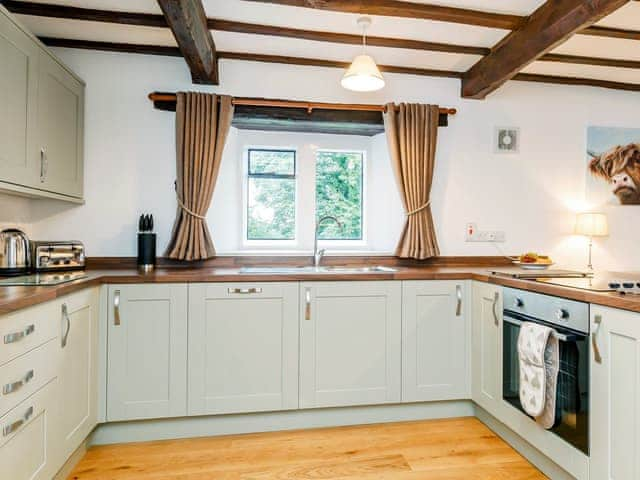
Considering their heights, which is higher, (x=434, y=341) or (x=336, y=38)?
(x=336, y=38)

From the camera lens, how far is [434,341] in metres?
2.40

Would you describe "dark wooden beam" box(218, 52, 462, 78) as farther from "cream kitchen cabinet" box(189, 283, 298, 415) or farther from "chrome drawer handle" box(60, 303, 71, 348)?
"chrome drawer handle" box(60, 303, 71, 348)

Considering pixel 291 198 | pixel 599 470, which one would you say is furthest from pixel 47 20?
pixel 599 470

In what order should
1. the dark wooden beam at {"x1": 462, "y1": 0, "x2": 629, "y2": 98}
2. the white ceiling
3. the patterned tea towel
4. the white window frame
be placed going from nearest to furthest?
1. the patterned tea towel
2. the dark wooden beam at {"x1": 462, "y1": 0, "x2": 629, "y2": 98}
3. the white ceiling
4. the white window frame

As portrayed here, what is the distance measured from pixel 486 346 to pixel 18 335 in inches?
87.5

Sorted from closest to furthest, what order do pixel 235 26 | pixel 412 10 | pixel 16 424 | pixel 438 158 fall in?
pixel 16 424 < pixel 412 10 < pixel 235 26 < pixel 438 158

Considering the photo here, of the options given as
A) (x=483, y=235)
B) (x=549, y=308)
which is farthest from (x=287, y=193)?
(x=549, y=308)

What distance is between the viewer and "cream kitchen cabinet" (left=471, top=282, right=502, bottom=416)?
2189 millimetres

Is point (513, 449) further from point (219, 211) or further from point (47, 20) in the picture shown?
point (47, 20)

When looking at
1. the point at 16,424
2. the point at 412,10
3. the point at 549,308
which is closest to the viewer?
the point at 16,424

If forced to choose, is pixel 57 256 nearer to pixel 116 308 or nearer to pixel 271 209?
pixel 116 308

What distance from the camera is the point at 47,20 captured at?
232cm

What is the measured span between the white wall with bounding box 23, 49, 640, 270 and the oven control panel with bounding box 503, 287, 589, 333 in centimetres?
97

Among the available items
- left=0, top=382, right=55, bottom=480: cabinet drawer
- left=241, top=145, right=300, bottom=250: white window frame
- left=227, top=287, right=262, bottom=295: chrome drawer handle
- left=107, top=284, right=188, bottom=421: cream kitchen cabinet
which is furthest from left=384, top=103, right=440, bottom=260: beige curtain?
left=0, top=382, right=55, bottom=480: cabinet drawer
